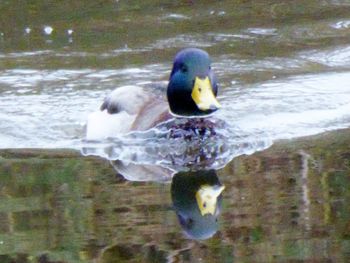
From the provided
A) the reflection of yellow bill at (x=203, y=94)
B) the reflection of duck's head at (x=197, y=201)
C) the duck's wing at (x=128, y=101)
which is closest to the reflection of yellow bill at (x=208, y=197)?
the reflection of duck's head at (x=197, y=201)

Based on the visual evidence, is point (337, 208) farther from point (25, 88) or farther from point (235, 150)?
point (25, 88)

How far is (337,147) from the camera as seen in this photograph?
8328 mm

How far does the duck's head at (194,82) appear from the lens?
8.43m

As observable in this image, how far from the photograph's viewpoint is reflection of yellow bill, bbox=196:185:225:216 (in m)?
6.66

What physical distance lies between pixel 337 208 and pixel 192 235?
870mm

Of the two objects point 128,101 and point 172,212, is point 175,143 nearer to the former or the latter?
point 128,101

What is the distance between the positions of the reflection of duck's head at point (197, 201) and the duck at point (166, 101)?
80 cm

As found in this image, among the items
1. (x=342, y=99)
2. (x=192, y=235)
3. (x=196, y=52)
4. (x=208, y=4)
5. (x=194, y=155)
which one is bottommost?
(x=208, y=4)

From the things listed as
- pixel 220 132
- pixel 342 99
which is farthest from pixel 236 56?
pixel 220 132

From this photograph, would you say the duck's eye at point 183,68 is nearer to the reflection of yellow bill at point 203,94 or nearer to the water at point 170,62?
the reflection of yellow bill at point 203,94

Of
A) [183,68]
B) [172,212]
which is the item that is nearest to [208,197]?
[172,212]

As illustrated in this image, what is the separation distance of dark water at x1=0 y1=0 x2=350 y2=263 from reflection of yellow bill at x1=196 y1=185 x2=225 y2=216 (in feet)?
0.07

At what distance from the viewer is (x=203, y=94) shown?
8.45m

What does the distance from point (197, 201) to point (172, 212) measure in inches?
12.0
